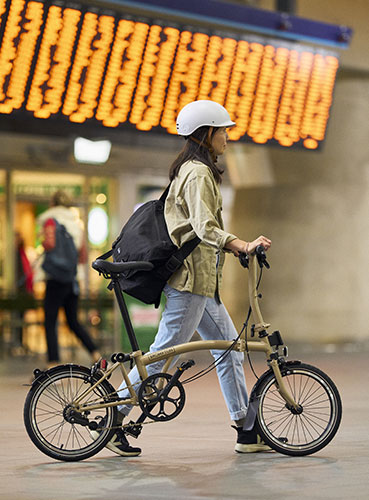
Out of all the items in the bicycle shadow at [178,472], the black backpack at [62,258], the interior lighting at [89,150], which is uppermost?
the interior lighting at [89,150]

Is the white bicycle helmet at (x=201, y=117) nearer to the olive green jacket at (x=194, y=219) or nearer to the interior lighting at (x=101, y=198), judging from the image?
the olive green jacket at (x=194, y=219)

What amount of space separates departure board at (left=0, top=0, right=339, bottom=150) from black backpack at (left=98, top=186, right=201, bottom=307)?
387 cm

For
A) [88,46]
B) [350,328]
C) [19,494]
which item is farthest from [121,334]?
[19,494]

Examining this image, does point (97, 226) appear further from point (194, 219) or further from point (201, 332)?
point (194, 219)

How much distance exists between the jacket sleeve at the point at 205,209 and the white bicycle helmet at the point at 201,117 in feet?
1.03

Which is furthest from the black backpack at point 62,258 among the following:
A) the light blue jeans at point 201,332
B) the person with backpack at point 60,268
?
the light blue jeans at point 201,332

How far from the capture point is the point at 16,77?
8.84 meters

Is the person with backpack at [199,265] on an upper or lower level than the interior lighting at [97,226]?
lower

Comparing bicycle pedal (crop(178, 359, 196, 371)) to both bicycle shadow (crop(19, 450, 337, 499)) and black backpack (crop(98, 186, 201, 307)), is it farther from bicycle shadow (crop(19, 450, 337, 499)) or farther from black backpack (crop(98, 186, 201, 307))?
bicycle shadow (crop(19, 450, 337, 499))

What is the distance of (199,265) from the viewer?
5.41 metres

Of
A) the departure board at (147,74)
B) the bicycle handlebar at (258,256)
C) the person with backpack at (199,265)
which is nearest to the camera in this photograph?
the bicycle handlebar at (258,256)

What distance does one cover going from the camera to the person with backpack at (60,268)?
9.18m

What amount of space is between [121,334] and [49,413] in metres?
6.89

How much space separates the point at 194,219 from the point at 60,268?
164 inches
